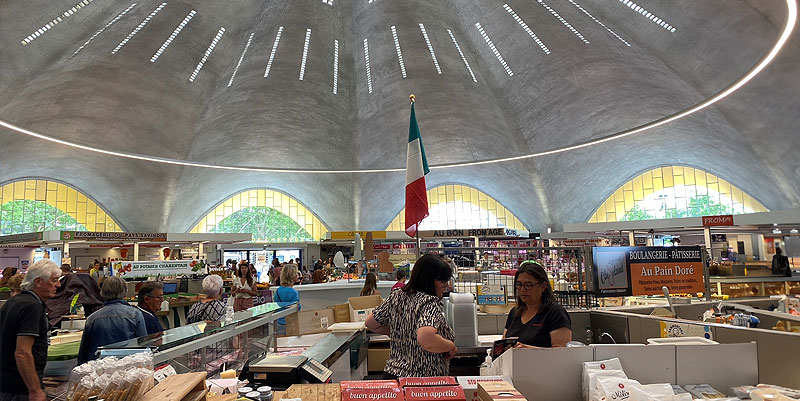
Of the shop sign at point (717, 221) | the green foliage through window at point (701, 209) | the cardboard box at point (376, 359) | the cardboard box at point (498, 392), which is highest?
the green foliage through window at point (701, 209)

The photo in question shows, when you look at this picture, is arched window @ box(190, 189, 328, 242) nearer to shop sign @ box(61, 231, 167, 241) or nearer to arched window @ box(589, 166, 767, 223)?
shop sign @ box(61, 231, 167, 241)

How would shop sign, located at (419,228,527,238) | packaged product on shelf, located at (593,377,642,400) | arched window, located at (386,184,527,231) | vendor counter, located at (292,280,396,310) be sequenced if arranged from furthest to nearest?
1. arched window, located at (386,184,527,231)
2. shop sign, located at (419,228,527,238)
3. vendor counter, located at (292,280,396,310)
4. packaged product on shelf, located at (593,377,642,400)

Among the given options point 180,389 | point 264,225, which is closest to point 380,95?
point 264,225

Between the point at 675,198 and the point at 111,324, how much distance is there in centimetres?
3336

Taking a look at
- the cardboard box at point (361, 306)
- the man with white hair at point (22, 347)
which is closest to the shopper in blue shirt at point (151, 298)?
the man with white hair at point (22, 347)

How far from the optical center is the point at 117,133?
1072 inches

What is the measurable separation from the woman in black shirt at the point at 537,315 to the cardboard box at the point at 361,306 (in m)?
2.76

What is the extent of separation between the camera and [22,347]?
3.42 metres

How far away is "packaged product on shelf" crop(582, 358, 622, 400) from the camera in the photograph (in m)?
2.69

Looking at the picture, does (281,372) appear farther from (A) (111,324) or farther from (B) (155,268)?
(B) (155,268)

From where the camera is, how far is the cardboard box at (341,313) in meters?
6.15

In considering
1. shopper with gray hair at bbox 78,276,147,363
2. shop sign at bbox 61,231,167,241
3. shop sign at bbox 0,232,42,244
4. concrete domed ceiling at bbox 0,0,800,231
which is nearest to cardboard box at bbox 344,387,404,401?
shopper with gray hair at bbox 78,276,147,363

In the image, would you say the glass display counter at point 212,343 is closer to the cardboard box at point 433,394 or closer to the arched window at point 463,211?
the cardboard box at point 433,394

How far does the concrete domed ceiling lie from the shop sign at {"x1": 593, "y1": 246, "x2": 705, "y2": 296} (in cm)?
1437
